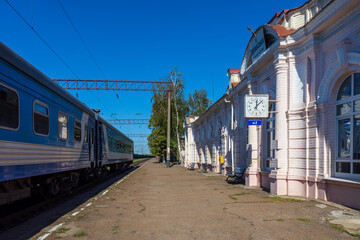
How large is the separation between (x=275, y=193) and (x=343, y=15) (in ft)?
18.6

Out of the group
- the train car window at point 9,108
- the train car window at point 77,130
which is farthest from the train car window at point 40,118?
the train car window at point 77,130

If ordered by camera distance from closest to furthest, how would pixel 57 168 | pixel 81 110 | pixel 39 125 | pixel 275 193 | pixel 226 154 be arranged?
pixel 39 125 → pixel 57 168 → pixel 275 193 → pixel 81 110 → pixel 226 154

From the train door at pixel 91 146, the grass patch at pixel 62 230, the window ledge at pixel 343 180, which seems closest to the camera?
the grass patch at pixel 62 230

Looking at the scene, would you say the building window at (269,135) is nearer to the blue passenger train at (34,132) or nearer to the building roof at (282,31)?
the building roof at (282,31)

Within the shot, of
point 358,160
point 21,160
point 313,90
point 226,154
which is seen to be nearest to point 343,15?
point 313,90

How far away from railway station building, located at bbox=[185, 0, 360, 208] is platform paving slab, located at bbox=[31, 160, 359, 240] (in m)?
0.87

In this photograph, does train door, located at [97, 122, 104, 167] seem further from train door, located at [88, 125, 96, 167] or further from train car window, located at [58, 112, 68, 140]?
train car window, located at [58, 112, 68, 140]

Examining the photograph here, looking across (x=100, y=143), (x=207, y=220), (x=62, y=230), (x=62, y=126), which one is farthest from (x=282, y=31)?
(x=100, y=143)

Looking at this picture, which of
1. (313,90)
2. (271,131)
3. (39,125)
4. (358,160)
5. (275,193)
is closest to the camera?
(39,125)

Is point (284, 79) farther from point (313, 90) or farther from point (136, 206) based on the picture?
point (136, 206)

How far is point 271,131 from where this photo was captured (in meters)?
12.7

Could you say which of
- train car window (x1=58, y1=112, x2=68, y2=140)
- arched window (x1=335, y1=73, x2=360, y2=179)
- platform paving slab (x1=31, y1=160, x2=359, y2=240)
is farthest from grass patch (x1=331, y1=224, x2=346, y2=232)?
train car window (x1=58, y1=112, x2=68, y2=140)

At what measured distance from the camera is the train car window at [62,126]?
890 centimetres

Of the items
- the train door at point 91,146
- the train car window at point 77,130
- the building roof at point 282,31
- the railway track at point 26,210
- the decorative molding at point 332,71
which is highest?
the building roof at point 282,31
